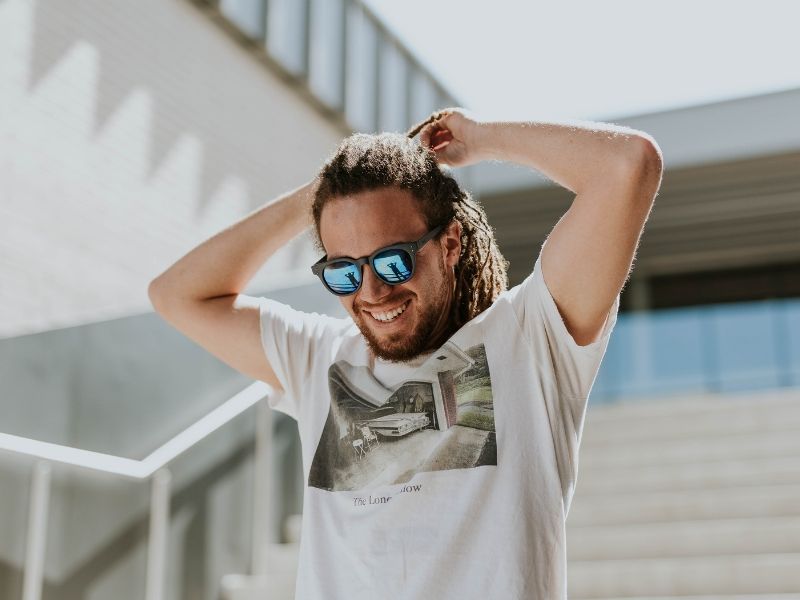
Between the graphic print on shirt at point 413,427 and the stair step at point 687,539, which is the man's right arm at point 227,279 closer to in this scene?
the graphic print on shirt at point 413,427

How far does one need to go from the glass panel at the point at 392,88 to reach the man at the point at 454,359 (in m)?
7.47

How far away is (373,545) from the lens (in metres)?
1.46

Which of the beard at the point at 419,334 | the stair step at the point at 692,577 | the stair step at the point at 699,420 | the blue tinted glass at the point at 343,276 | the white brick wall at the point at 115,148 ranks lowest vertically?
the stair step at the point at 692,577

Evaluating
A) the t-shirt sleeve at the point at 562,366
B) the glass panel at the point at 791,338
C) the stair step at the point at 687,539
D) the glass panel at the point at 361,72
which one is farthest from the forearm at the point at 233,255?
the glass panel at the point at 791,338

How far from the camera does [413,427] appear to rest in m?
1.54

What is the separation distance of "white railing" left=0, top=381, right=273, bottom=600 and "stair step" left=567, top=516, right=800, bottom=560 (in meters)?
1.35

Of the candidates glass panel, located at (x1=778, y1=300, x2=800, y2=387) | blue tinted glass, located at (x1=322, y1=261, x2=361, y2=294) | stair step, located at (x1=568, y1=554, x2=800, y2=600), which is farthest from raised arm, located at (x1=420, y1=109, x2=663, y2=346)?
glass panel, located at (x1=778, y1=300, x2=800, y2=387)

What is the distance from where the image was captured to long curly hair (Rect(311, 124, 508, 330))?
1.60 m

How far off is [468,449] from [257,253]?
674 mm

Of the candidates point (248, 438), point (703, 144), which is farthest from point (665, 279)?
point (248, 438)

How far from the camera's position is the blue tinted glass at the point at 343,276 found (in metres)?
1.55

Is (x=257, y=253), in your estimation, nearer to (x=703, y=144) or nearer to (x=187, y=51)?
(x=187, y=51)

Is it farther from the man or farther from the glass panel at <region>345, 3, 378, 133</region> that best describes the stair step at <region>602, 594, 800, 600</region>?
the glass panel at <region>345, 3, 378, 133</region>

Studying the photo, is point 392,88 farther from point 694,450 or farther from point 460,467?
point 460,467
